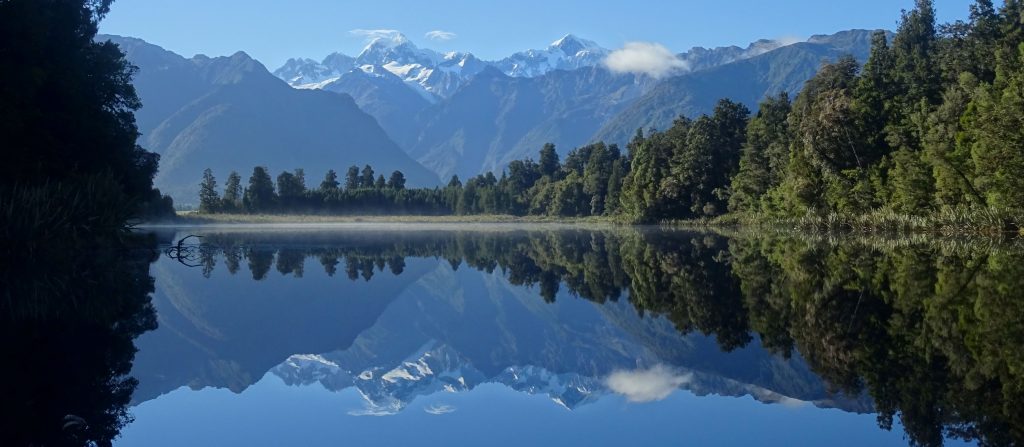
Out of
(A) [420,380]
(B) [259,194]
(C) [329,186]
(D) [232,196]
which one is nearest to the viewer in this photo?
(A) [420,380]

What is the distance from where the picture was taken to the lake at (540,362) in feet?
27.7

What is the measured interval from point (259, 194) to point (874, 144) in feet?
369

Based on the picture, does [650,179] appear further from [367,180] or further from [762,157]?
[367,180]

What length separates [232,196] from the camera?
150125 mm

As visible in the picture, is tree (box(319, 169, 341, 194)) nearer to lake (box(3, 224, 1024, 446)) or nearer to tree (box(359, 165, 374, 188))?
tree (box(359, 165, 374, 188))

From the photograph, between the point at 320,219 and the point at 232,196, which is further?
the point at 232,196

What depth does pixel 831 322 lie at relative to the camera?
49.8 ft

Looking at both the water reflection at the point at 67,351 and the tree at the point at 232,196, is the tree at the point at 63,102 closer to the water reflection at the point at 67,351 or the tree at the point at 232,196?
the water reflection at the point at 67,351

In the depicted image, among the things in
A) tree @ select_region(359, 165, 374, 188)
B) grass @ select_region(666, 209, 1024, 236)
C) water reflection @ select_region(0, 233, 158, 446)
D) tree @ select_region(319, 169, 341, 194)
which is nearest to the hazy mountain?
water reflection @ select_region(0, 233, 158, 446)

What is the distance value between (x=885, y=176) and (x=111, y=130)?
183ft

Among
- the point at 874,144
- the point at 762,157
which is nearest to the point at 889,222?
the point at 874,144

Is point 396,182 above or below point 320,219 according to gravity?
above

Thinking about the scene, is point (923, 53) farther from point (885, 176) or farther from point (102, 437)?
point (102, 437)

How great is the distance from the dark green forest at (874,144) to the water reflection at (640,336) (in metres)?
24.2
